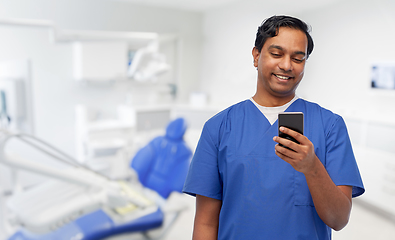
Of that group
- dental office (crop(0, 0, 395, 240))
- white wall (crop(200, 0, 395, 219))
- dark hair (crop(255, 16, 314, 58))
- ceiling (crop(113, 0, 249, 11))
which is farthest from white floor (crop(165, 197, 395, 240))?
ceiling (crop(113, 0, 249, 11))

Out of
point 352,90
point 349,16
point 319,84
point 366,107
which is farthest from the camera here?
point 366,107

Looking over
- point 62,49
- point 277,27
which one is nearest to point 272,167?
point 277,27

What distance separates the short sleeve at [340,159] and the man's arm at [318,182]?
2cm

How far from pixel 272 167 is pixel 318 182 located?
0.11 m

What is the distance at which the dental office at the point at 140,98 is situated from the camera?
3.25ft

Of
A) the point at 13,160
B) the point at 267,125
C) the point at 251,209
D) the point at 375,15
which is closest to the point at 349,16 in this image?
the point at 375,15

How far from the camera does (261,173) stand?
0.64 m

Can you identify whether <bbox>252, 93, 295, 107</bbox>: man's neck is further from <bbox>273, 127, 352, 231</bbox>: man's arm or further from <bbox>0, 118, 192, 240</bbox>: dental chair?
<bbox>0, 118, 192, 240</bbox>: dental chair

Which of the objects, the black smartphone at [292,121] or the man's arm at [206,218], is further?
the man's arm at [206,218]

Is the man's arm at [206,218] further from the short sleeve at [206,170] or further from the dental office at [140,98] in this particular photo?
the dental office at [140,98]

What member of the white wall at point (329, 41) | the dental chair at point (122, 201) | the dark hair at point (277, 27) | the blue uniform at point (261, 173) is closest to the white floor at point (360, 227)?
the white wall at point (329, 41)

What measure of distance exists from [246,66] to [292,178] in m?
0.44

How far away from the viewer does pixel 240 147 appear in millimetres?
663

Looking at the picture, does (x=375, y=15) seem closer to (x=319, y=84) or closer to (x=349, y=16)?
(x=349, y=16)
